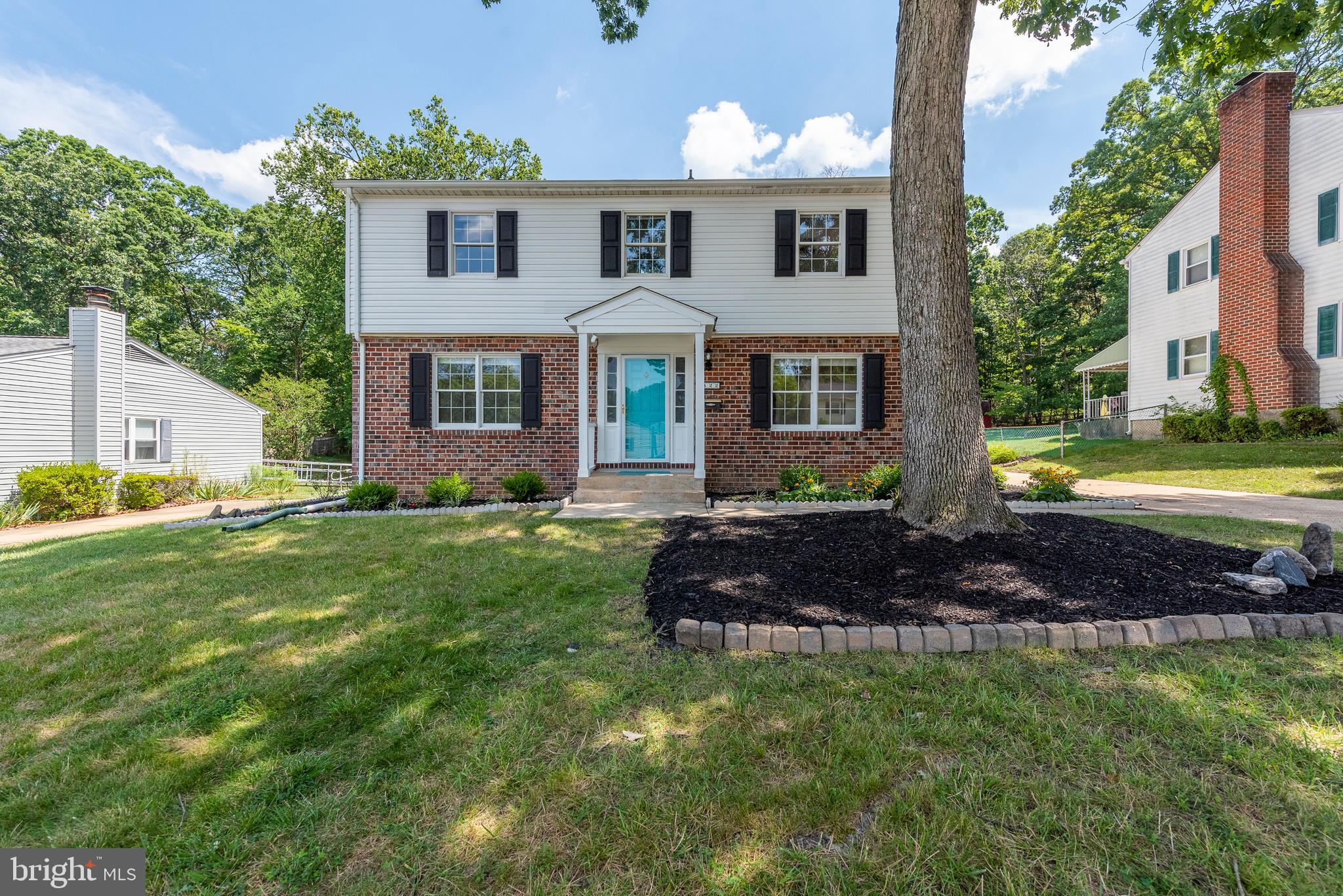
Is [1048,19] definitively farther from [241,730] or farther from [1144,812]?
[241,730]

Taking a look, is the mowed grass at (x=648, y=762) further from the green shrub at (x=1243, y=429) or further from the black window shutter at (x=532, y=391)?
the green shrub at (x=1243, y=429)

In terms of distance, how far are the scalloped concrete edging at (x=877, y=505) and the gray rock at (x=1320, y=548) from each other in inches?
105

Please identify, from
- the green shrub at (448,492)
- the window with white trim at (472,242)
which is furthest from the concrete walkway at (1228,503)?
the window with white trim at (472,242)

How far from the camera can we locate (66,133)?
2184cm

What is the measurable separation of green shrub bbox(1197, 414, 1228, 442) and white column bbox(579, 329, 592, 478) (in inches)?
565

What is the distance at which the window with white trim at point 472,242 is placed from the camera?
8711 mm

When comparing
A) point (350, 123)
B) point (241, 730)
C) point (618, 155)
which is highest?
point (350, 123)

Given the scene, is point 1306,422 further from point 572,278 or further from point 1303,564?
point 572,278

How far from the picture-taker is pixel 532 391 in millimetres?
8633

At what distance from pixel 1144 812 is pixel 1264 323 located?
15849mm

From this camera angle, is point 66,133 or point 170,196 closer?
point 66,133

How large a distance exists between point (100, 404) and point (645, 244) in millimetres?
11613

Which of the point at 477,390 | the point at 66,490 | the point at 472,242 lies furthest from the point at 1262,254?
the point at 66,490

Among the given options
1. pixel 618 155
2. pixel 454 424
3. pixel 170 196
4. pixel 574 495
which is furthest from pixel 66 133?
pixel 574 495
